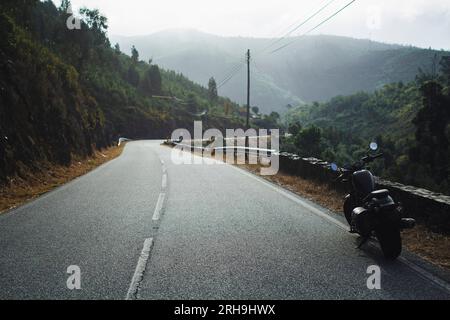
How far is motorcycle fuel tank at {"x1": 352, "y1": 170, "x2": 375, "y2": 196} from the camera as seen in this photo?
19.1ft

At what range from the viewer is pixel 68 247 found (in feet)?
18.0

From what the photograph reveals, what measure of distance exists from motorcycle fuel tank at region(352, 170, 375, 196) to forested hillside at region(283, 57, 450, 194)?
201 inches

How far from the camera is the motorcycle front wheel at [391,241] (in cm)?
500

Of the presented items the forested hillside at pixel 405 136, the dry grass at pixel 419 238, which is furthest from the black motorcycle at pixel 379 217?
the forested hillside at pixel 405 136

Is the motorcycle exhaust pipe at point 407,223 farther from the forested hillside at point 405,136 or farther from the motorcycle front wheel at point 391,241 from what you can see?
the forested hillside at point 405,136

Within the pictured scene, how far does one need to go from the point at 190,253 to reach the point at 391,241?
266cm

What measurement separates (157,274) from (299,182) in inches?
350

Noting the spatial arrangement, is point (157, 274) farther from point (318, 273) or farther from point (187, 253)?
point (318, 273)

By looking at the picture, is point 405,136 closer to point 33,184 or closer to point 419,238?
point 33,184

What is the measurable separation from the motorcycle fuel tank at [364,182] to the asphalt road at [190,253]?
82 centimetres

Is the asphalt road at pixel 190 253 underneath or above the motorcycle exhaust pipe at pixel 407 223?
underneath

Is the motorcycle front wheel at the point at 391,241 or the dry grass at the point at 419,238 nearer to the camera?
the motorcycle front wheel at the point at 391,241

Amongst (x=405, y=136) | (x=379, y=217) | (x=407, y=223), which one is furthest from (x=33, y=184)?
(x=405, y=136)

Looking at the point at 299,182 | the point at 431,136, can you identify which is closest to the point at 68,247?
the point at 299,182
